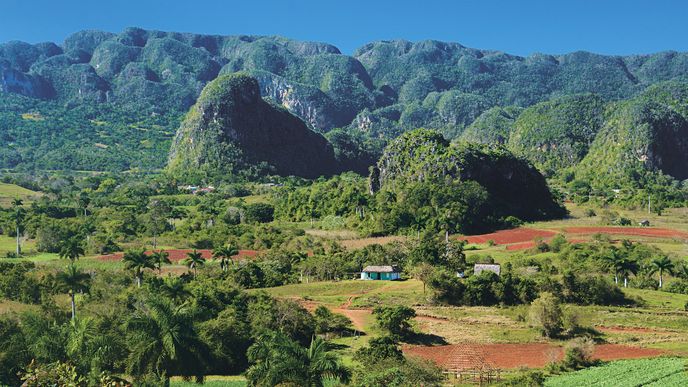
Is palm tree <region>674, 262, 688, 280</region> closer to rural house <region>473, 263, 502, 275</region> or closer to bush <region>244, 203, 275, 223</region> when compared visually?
rural house <region>473, 263, 502, 275</region>

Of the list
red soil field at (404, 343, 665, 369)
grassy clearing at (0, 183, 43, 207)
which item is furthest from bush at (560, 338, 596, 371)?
grassy clearing at (0, 183, 43, 207)

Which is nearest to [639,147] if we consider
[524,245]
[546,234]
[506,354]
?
[546,234]

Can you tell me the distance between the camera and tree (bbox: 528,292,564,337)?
52344mm

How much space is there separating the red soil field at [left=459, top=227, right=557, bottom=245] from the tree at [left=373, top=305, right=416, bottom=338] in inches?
1708

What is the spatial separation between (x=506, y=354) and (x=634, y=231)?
178 ft

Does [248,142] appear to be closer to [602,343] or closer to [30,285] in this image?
[30,285]

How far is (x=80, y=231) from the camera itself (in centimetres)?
9906

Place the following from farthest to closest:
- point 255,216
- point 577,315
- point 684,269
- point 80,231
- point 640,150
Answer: point 640,150 → point 255,216 → point 80,231 → point 684,269 → point 577,315

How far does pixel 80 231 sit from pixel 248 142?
10134 centimetres

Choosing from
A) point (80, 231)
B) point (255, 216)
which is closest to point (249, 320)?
point (80, 231)

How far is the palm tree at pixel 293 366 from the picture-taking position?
32188 millimetres

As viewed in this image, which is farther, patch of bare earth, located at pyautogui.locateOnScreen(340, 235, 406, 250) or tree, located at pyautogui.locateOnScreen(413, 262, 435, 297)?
patch of bare earth, located at pyautogui.locateOnScreen(340, 235, 406, 250)

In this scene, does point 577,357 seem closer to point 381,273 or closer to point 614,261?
point 614,261

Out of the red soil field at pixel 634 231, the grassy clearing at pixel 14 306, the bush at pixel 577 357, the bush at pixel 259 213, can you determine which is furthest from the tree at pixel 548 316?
the bush at pixel 259 213
